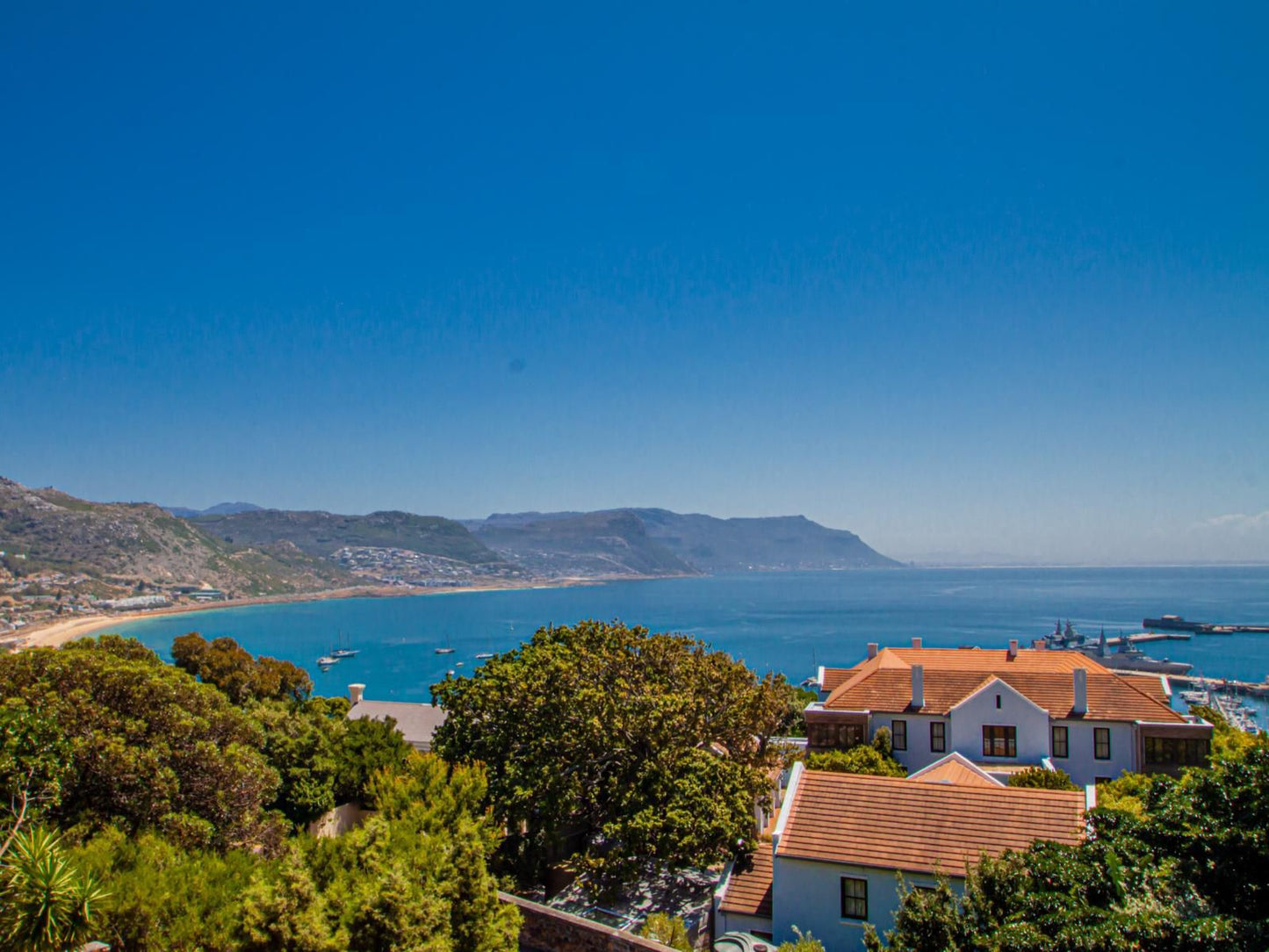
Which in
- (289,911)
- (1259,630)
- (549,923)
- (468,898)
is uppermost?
(289,911)

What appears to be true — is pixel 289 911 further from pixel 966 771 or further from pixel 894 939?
pixel 966 771

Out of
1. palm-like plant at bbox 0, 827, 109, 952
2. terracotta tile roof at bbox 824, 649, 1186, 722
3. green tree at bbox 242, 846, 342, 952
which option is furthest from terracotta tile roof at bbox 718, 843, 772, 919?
palm-like plant at bbox 0, 827, 109, 952

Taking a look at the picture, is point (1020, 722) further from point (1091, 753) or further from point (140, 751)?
point (140, 751)

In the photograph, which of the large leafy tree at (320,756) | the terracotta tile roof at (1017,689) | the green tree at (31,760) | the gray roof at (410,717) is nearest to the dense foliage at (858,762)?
the terracotta tile roof at (1017,689)

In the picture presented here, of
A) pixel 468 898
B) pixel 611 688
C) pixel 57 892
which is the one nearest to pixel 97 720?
pixel 57 892

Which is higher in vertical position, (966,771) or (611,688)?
(611,688)
